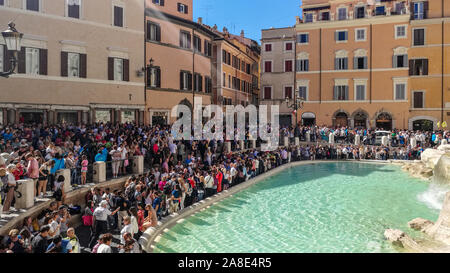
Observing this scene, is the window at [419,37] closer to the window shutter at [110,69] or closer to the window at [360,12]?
the window at [360,12]

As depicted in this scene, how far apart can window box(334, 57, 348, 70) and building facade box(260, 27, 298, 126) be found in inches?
188

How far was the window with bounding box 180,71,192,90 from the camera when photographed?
2850 centimetres

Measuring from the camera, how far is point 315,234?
10.8 m

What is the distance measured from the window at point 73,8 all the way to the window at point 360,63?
28030mm

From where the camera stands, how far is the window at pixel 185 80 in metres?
28.5

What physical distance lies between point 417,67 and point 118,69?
29750 mm

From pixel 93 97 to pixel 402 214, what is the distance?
1785cm

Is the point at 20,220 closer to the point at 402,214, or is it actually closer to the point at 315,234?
the point at 315,234

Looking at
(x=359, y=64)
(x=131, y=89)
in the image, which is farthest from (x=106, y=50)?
(x=359, y=64)

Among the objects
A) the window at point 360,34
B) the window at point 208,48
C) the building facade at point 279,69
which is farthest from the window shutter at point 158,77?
the window at point 360,34

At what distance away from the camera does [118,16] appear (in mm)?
23406

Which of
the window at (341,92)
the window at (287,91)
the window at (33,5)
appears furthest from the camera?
the window at (287,91)

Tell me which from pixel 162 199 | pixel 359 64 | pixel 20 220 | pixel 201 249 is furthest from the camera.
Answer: pixel 359 64
